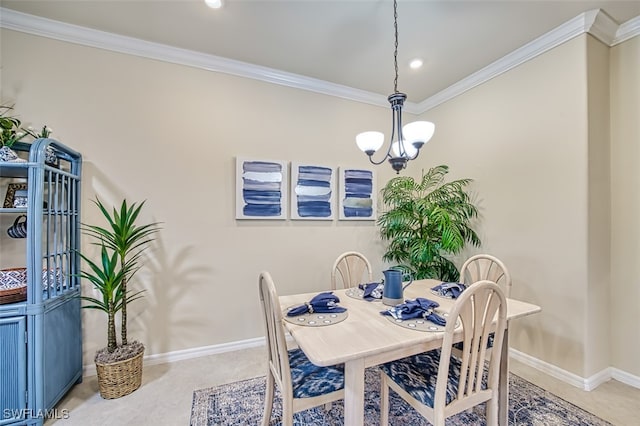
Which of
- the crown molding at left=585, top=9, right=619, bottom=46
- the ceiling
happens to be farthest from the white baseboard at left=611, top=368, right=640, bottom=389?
the ceiling

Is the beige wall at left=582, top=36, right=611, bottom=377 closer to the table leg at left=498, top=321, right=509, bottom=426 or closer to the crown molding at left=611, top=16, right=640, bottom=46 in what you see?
the crown molding at left=611, top=16, right=640, bottom=46

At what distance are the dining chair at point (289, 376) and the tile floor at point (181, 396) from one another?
0.79 m

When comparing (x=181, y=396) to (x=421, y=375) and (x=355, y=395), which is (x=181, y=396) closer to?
(x=355, y=395)

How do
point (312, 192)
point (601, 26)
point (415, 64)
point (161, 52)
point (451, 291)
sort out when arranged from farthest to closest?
1. point (312, 192)
2. point (415, 64)
3. point (161, 52)
4. point (601, 26)
5. point (451, 291)

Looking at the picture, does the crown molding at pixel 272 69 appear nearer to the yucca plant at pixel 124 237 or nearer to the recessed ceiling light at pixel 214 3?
the recessed ceiling light at pixel 214 3

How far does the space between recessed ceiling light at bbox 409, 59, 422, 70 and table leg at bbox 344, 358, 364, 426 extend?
2.75 meters

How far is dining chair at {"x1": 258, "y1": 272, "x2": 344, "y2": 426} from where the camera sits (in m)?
1.38

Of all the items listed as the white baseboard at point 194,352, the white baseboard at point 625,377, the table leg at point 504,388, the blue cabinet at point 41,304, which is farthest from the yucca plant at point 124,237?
the white baseboard at point 625,377

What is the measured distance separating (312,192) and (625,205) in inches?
106

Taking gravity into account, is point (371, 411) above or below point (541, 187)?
below

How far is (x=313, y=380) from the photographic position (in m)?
1.50

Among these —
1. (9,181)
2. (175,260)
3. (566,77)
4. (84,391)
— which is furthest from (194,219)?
(566,77)

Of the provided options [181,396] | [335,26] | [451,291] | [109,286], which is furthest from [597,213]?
[109,286]

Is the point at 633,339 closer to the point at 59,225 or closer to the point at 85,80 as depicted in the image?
the point at 59,225
